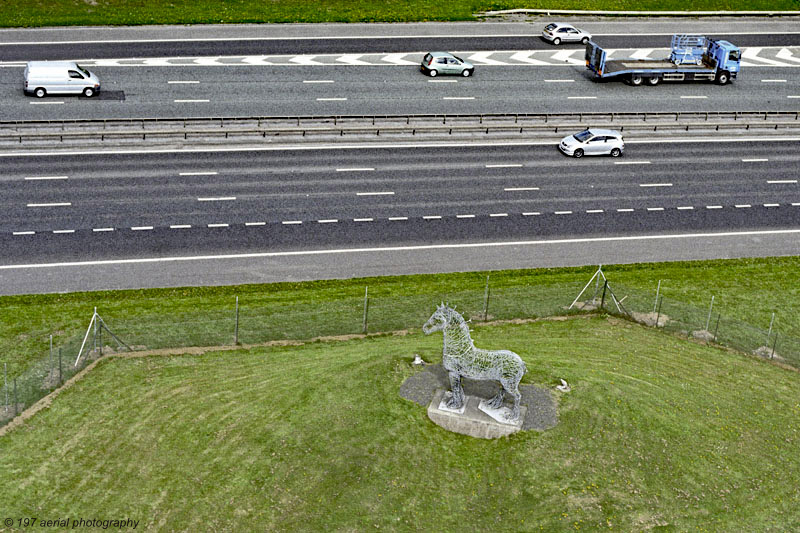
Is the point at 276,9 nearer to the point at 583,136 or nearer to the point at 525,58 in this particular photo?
the point at 525,58

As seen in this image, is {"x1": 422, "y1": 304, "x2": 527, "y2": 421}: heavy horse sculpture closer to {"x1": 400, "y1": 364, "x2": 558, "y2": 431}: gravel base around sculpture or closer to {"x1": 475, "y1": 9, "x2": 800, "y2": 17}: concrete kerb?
{"x1": 400, "y1": 364, "x2": 558, "y2": 431}: gravel base around sculpture

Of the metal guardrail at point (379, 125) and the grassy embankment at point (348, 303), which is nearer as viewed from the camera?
the grassy embankment at point (348, 303)

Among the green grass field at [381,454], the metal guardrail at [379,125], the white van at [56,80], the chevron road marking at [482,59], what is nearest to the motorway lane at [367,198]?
the metal guardrail at [379,125]

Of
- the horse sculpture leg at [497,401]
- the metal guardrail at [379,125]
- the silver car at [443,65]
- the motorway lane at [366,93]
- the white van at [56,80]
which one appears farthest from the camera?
the silver car at [443,65]

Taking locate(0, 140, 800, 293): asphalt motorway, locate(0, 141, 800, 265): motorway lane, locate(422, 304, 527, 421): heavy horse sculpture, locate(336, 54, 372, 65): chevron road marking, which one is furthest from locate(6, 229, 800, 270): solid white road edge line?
locate(336, 54, 372, 65): chevron road marking

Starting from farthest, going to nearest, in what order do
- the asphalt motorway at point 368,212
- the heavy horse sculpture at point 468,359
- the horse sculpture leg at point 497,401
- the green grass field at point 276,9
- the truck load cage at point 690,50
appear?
the green grass field at point 276,9
the truck load cage at point 690,50
the asphalt motorway at point 368,212
the horse sculpture leg at point 497,401
the heavy horse sculpture at point 468,359

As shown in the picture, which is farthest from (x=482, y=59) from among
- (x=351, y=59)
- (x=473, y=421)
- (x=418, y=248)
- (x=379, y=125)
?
(x=473, y=421)

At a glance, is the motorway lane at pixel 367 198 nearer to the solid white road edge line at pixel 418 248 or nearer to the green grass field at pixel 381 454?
the solid white road edge line at pixel 418 248
